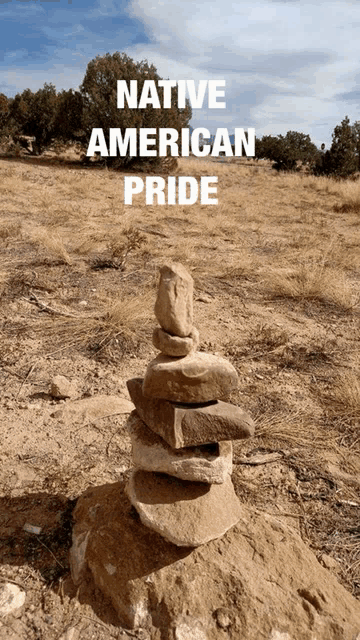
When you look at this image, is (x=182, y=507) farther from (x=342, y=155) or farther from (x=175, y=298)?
(x=342, y=155)

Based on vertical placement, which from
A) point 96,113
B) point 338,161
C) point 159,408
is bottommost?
point 159,408

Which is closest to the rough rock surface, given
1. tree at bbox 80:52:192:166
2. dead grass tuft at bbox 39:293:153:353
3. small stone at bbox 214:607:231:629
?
small stone at bbox 214:607:231:629

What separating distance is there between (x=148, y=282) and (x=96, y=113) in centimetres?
1399

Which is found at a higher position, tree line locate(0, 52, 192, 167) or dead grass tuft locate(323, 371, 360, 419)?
tree line locate(0, 52, 192, 167)

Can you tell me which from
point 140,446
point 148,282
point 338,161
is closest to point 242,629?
point 140,446

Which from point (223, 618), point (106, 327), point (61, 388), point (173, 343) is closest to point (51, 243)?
point (106, 327)

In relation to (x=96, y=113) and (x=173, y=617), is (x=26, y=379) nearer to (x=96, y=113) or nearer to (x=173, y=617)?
(x=173, y=617)

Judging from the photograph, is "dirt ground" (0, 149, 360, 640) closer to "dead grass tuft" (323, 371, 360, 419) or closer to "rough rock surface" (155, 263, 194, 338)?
"dead grass tuft" (323, 371, 360, 419)

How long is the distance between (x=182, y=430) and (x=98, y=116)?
17.9m

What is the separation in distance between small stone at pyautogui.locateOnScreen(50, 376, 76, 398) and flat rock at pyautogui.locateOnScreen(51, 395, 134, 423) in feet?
0.25

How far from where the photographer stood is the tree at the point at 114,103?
1742 cm

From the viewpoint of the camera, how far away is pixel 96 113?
1756 cm

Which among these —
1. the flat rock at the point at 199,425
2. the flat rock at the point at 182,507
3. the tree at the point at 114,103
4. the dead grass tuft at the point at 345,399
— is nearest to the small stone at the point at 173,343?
the flat rock at the point at 199,425

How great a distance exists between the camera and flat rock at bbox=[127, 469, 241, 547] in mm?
2041
